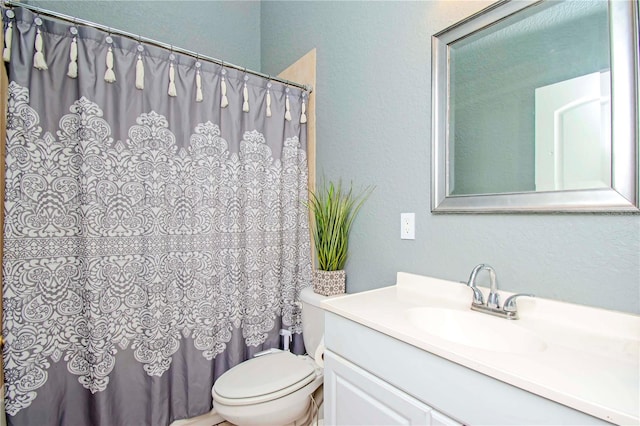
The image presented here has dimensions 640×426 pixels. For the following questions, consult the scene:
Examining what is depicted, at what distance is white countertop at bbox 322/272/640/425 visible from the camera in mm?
488

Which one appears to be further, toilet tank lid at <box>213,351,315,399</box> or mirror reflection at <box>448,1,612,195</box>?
toilet tank lid at <box>213,351,315,399</box>

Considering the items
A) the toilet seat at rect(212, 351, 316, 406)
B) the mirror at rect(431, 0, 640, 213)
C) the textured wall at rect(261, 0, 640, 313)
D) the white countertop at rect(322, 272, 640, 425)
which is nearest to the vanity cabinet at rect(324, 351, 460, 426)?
the white countertop at rect(322, 272, 640, 425)

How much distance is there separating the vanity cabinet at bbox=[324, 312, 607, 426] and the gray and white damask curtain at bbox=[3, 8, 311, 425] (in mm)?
774

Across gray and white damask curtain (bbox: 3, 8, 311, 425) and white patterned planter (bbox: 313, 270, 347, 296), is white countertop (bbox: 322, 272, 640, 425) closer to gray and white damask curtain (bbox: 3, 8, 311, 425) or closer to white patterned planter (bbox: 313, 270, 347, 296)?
white patterned planter (bbox: 313, 270, 347, 296)

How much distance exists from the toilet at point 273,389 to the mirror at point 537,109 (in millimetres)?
929

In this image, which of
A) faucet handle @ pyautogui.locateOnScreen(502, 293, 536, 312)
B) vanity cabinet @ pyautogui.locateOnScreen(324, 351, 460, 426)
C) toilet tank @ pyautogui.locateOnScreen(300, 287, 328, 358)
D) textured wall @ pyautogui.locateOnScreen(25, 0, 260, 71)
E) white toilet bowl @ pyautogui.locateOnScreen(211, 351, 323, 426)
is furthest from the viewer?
textured wall @ pyautogui.locateOnScreen(25, 0, 260, 71)

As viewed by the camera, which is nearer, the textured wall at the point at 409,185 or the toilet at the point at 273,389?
the textured wall at the point at 409,185

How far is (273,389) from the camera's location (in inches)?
45.7

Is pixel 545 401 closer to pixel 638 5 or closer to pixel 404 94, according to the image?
pixel 638 5

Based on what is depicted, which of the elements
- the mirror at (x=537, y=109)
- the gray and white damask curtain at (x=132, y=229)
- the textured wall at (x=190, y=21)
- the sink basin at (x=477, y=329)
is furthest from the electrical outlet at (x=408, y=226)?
the textured wall at (x=190, y=21)

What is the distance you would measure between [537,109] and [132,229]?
1.67m

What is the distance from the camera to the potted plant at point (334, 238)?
1.47 m

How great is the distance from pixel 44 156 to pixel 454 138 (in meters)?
1.65

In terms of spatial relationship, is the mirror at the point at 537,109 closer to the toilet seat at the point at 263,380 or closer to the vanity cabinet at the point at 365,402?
the vanity cabinet at the point at 365,402
